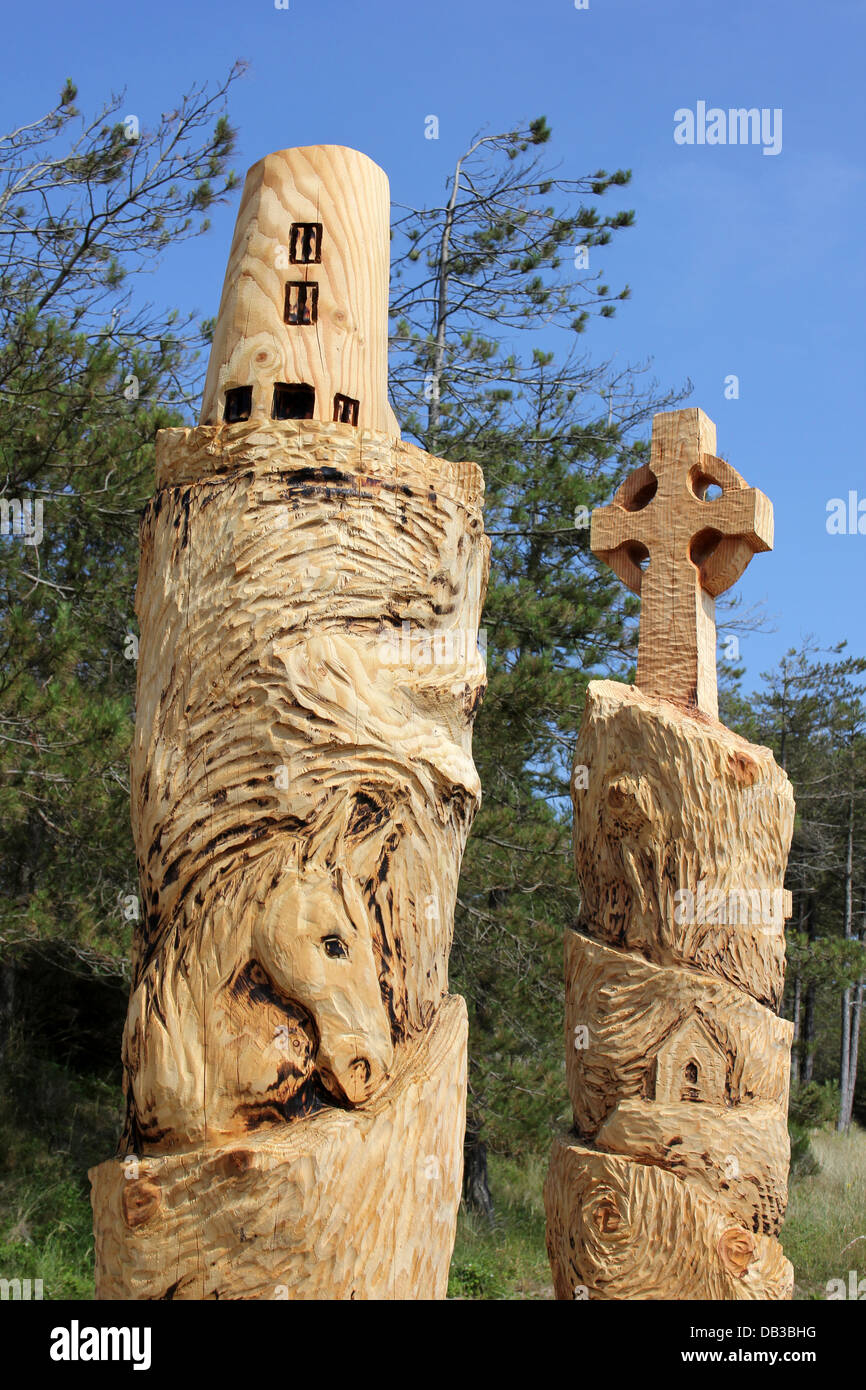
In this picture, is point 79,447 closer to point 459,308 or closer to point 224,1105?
point 459,308

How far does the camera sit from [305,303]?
1571mm

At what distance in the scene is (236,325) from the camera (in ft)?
5.18

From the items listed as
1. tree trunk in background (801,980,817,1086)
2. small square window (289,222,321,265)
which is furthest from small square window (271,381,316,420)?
tree trunk in background (801,980,817,1086)

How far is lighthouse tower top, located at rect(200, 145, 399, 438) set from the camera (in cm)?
155

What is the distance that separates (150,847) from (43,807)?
20.3 ft

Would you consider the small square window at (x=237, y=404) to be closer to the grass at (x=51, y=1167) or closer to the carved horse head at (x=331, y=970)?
the carved horse head at (x=331, y=970)

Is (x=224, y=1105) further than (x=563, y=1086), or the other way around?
(x=563, y=1086)

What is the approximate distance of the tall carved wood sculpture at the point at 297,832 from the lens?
1.22m

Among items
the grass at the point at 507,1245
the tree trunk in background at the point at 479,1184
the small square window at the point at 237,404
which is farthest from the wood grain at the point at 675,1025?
the tree trunk in background at the point at 479,1184

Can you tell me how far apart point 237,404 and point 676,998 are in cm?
174

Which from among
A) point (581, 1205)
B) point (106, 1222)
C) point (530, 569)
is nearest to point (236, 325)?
point (106, 1222)

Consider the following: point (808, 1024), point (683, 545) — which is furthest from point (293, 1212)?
point (808, 1024)

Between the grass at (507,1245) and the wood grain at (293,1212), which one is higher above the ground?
the wood grain at (293,1212)
